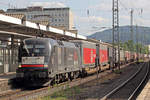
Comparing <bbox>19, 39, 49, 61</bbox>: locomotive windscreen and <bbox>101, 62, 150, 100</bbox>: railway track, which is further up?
<bbox>19, 39, 49, 61</bbox>: locomotive windscreen

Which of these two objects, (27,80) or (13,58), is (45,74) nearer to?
(27,80)

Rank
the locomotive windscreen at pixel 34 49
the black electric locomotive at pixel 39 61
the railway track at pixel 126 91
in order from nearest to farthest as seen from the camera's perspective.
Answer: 1. the railway track at pixel 126 91
2. the black electric locomotive at pixel 39 61
3. the locomotive windscreen at pixel 34 49

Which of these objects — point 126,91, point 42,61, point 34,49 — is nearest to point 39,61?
point 42,61

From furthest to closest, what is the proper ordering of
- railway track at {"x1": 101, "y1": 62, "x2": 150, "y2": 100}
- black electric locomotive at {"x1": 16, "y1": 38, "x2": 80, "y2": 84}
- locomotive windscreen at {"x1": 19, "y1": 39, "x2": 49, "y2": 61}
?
locomotive windscreen at {"x1": 19, "y1": 39, "x2": 49, "y2": 61}, black electric locomotive at {"x1": 16, "y1": 38, "x2": 80, "y2": 84}, railway track at {"x1": 101, "y1": 62, "x2": 150, "y2": 100}

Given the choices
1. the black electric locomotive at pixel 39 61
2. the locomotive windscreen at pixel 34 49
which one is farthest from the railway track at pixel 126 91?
the locomotive windscreen at pixel 34 49

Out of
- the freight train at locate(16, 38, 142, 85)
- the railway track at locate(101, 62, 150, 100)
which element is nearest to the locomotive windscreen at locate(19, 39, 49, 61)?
the freight train at locate(16, 38, 142, 85)

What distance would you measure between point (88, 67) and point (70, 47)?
5.87 m

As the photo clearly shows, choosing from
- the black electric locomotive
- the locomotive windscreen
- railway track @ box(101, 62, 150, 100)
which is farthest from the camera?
the locomotive windscreen

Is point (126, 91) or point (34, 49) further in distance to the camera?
point (34, 49)

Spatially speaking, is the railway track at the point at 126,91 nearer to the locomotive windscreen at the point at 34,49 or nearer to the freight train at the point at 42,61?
the freight train at the point at 42,61

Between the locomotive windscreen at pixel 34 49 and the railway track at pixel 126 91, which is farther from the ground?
the locomotive windscreen at pixel 34 49

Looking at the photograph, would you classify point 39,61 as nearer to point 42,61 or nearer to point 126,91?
point 42,61

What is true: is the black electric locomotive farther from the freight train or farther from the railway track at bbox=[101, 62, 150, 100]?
the railway track at bbox=[101, 62, 150, 100]

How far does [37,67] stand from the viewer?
1802 centimetres
